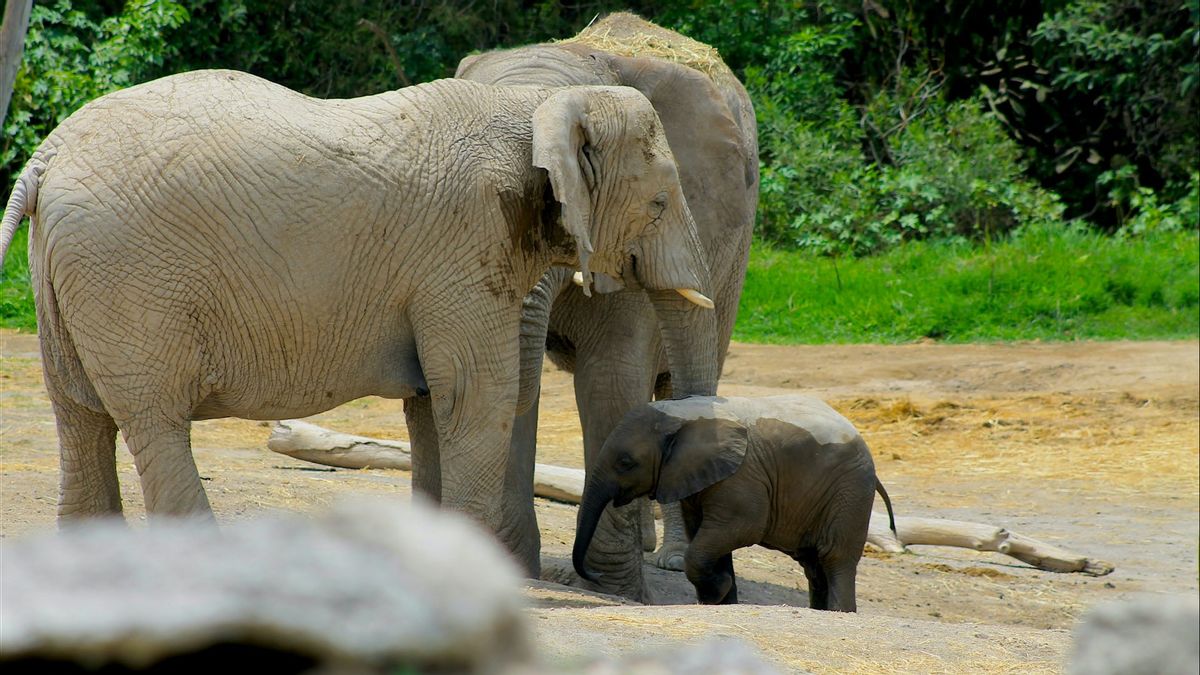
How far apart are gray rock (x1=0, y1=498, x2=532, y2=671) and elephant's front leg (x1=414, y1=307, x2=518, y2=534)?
3859 millimetres

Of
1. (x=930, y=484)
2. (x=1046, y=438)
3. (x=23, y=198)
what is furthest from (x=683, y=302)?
(x=1046, y=438)

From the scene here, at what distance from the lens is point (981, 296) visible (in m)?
13.6

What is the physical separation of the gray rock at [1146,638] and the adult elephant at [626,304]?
4.74 meters

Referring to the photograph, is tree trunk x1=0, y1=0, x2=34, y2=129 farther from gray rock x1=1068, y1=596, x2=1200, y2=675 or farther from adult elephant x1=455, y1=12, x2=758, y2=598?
gray rock x1=1068, y1=596, x2=1200, y2=675

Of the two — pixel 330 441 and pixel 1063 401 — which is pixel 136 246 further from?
pixel 1063 401

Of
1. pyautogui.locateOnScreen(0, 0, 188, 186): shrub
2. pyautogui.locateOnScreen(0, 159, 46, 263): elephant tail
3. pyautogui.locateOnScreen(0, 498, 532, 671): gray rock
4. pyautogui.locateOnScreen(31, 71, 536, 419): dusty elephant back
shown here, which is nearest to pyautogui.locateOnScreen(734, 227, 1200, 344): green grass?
pyautogui.locateOnScreen(0, 0, 188, 186): shrub

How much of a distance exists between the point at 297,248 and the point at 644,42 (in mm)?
2970

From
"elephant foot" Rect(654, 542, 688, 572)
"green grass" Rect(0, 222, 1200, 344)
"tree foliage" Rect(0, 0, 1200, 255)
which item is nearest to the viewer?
"elephant foot" Rect(654, 542, 688, 572)

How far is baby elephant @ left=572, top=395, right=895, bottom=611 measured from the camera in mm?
6371

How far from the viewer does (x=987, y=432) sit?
35.3 ft

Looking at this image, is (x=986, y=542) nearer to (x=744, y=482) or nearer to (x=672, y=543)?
Result: (x=672, y=543)

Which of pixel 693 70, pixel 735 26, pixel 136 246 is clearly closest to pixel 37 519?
pixel 136 246

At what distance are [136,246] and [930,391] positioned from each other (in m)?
7.82

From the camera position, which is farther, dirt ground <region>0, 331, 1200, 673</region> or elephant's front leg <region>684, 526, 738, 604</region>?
elephant's front leg <region>684, 526, 738, 604</region>
